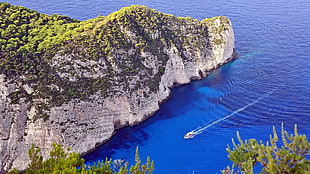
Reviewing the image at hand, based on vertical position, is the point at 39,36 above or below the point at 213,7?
below

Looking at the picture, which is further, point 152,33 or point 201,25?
point 201,25

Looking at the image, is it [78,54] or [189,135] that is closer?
[189,135]

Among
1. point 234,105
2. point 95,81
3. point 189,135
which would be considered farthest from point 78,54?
point 234,105

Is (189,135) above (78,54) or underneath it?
underneath

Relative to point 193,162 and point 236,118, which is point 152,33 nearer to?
point 236,118

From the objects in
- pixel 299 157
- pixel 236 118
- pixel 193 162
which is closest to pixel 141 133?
pixel 193 162

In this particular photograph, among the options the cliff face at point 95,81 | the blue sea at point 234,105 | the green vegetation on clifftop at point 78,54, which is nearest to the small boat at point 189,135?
the blue sea at point 234,105

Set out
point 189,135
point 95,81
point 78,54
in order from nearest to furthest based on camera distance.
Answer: point 189,135 → point 95,81 → point 78,54

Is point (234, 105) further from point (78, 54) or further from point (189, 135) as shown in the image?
point (78, 54)
